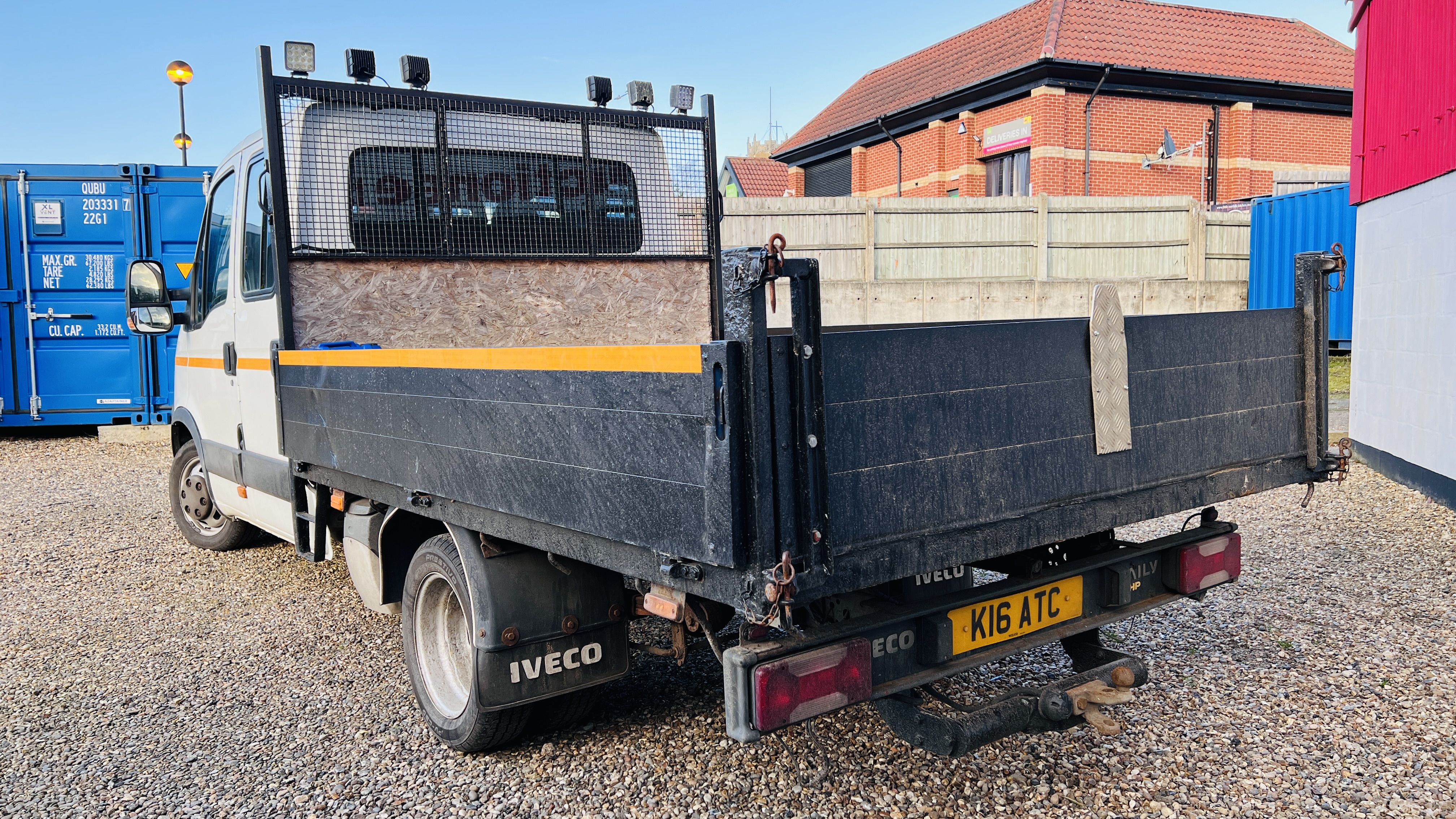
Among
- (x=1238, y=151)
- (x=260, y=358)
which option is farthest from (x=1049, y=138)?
(x=260, y=358)

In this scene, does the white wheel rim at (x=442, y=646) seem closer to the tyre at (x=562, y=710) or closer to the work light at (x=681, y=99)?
the tyre at (x=562, y=710)

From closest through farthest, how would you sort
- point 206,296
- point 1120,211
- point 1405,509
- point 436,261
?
point 436,261 → point 206,296 → point 1405,509 → point 1120,211

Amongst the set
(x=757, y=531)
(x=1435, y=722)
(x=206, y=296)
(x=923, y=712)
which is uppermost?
(x=206, y=296)

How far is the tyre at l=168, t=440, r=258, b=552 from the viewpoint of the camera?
636 centimetres

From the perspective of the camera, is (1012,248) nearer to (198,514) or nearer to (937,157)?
(937,157)

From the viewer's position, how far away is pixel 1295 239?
51.8ft

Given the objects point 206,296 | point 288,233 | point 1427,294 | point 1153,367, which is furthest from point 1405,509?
point 206,296

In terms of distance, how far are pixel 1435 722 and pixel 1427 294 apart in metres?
4.98

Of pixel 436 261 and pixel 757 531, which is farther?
pixel 436 261

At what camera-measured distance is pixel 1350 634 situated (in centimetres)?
447

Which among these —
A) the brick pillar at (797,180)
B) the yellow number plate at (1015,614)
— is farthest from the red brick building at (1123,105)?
the yellow number plate at (1015,614)

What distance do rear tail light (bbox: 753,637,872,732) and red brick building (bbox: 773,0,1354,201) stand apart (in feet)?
73.9

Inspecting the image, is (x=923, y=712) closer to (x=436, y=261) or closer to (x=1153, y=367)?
(x=1153, y=367)

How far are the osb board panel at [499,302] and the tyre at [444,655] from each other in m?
1.17
